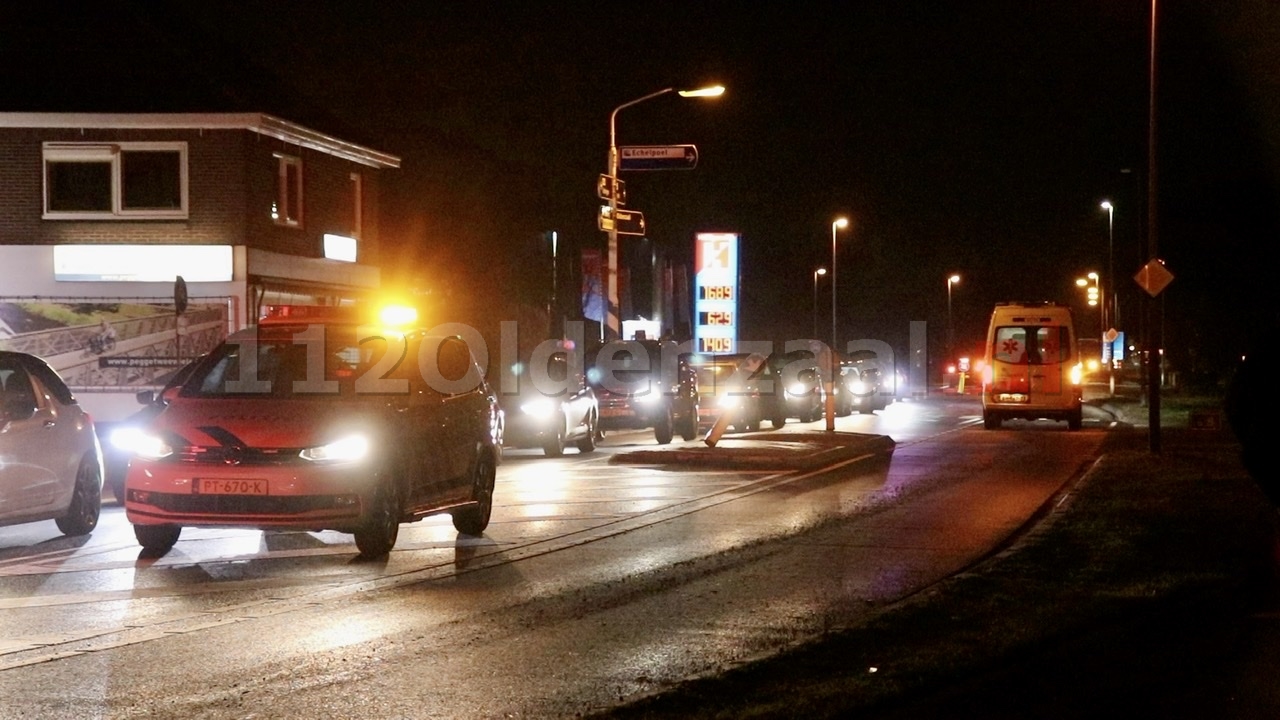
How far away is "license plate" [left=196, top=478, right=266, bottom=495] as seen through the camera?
36.9 feet

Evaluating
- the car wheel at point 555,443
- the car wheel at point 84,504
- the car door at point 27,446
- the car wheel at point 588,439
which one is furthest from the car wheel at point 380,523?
the car wheel at point 588,439

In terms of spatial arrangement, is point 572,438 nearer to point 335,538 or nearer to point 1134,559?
point 335,538

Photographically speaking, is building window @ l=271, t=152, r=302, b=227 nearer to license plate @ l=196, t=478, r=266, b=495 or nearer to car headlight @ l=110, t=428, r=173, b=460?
car headlight @ l=110, t=428, r=173, b=460

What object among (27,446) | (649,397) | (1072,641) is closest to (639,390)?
(649,397)

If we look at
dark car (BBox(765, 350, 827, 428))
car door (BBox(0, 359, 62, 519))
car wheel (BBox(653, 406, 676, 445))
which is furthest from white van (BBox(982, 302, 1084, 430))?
car door (BBox(0, 359, 62, 519))

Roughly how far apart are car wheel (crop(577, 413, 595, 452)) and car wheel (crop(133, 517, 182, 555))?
1337 cm

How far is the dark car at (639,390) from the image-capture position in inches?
1102

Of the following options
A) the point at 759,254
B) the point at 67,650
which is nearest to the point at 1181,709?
the point at 67,650

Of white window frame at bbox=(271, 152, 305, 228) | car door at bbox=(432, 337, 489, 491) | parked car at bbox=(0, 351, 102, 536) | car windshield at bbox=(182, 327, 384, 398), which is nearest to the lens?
car windshield at bbox=(182, 327, 384, 398)

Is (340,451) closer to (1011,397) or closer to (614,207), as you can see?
(614,207)

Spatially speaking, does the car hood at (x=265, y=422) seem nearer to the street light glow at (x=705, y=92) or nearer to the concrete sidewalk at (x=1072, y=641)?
the concrete sidewalk at (x=1072, y=641)

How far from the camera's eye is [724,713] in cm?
667

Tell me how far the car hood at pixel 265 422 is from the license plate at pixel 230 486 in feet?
0.92

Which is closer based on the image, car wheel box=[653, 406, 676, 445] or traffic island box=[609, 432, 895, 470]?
traffic island box=[609, 432, 895, 470]
